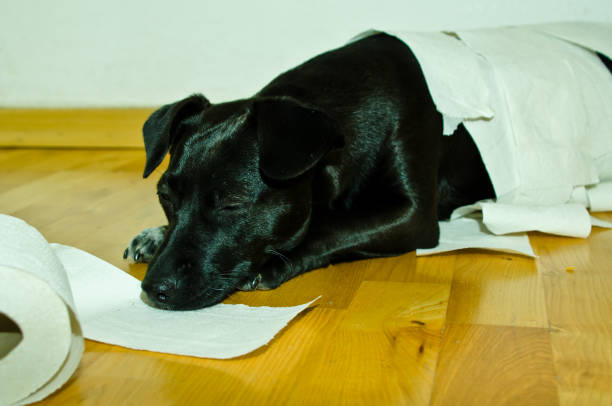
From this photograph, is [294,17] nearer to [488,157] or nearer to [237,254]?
[488,157]

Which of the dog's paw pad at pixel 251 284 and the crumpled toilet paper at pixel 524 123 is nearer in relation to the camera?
the dog's paw pad at pixel 251 284

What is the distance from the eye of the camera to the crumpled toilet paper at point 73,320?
1410 millimetres

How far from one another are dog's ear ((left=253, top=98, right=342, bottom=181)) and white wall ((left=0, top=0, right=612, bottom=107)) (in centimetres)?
196

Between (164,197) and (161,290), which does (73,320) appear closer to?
(161,290)

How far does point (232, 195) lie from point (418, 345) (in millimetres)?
686

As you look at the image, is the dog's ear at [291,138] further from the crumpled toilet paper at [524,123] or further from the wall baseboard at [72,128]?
the wall baseboard at [72,128]

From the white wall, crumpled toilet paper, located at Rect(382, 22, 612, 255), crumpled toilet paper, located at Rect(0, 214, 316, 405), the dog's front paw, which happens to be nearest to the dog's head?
crumpled toilet paper, located at Rect(0, 214, 316, 405)

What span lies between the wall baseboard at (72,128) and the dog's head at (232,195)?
97.0 inches

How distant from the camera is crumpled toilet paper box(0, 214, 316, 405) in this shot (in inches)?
55.5

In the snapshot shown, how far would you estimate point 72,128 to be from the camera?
4.52 m

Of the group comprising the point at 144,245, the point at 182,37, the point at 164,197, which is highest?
the point at 164,197

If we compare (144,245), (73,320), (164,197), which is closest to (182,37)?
(144,245)

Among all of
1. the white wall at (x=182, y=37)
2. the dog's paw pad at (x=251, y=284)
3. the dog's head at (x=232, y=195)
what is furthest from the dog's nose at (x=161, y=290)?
the white wall at (x=182, y=37)

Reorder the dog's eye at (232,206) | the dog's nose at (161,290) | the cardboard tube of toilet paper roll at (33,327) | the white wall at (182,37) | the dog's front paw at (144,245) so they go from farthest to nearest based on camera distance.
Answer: the white wall at (182,37)
the dog's front paw at (144,245)
the dog's eye at (232,206)
the dog's nose at (161,290)
the cardboard tube of toilet paper roll at (33,327)
